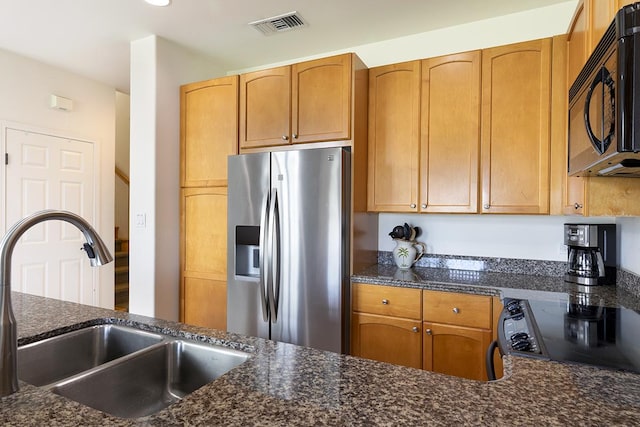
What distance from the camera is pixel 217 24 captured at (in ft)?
8.62

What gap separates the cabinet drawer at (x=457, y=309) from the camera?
6.58 feet

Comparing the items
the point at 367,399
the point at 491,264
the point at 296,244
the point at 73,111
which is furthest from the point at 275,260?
the point at 73,111

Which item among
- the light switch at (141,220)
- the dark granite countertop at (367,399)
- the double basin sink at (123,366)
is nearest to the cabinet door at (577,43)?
the dark granite countertop at (367,399)

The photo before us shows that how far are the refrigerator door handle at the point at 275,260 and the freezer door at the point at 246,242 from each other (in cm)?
6

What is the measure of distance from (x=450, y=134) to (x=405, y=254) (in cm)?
85

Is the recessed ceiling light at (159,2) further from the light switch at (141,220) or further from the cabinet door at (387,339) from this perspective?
the cabinet door at (387,339)

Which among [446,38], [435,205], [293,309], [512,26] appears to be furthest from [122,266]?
[512,26]

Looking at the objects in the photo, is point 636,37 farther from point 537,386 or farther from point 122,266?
point 122,266

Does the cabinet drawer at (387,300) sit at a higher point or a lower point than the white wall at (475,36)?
lower

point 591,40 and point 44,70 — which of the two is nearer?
point 591,40

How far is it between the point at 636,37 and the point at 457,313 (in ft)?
4.88

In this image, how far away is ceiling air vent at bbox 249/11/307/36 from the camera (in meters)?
2.53

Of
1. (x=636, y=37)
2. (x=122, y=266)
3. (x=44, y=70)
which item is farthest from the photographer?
(x=122, y=266)

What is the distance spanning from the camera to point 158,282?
283cm
